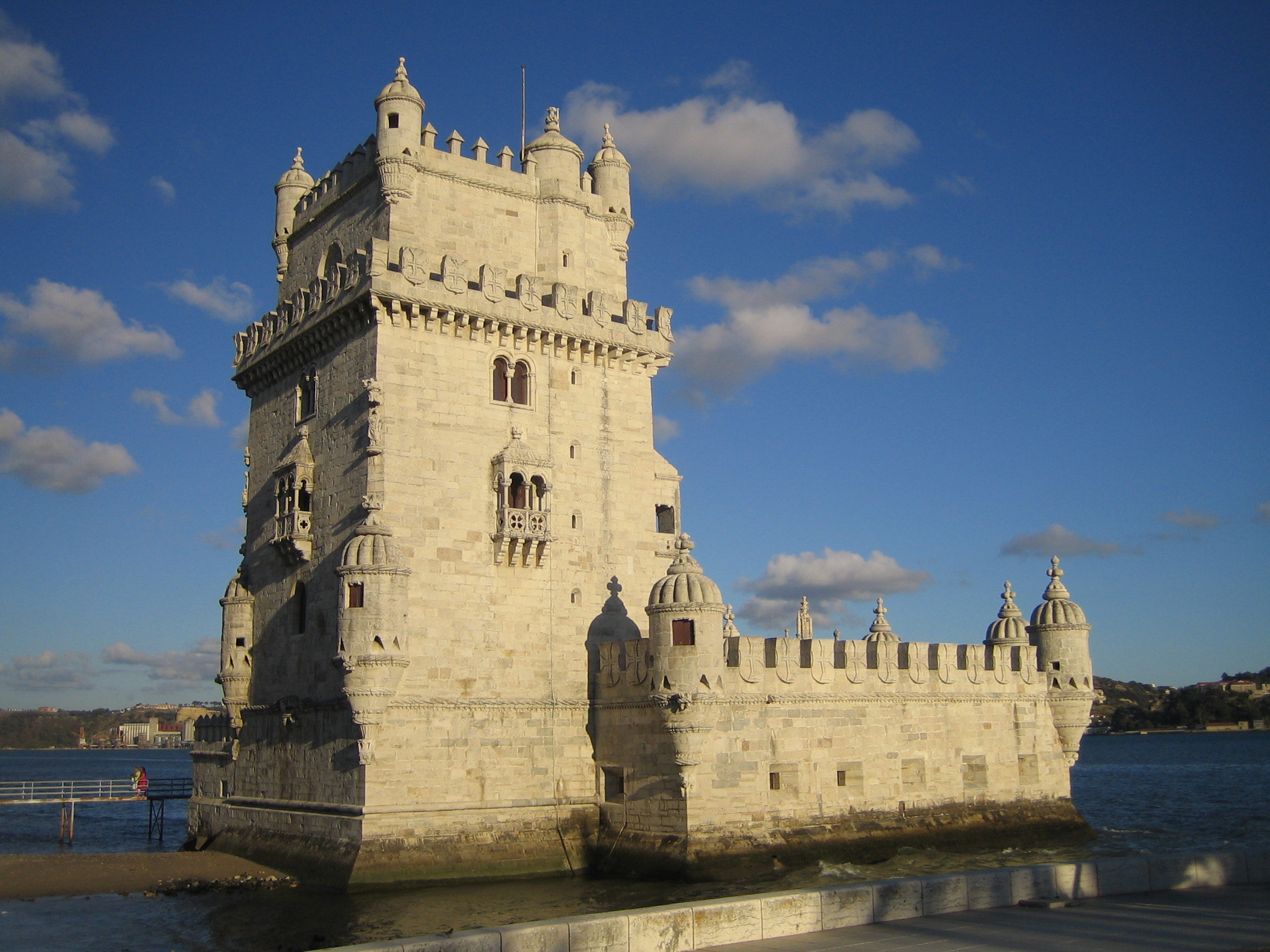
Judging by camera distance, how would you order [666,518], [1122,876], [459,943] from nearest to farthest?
[459,943], [1122,876], [666,518]

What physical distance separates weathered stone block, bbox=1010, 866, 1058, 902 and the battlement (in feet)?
42.1

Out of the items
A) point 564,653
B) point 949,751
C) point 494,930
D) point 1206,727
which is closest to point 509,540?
point 564,653

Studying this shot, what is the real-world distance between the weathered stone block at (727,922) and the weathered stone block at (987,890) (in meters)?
3.45

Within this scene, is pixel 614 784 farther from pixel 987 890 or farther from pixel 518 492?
pixel 987 890

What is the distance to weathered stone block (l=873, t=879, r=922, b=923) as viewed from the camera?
15641mm

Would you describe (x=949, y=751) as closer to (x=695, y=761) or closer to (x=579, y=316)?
(x=695, y=761)

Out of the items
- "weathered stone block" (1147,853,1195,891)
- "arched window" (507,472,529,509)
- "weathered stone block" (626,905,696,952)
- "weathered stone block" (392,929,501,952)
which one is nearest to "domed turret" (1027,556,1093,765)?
"arched window" (507,472,529,509)

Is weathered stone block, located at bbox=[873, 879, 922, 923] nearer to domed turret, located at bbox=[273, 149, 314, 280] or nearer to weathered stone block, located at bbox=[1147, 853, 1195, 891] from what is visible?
weathered stone block, located at bbox=[1147, 853, 1195, 891]

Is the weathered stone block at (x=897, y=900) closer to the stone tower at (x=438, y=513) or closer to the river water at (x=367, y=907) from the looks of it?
the river water at (x=367, y=907)

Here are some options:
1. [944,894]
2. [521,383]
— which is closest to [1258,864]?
[944,894]

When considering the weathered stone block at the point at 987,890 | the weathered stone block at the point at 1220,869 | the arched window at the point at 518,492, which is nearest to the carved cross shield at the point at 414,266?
the arched window at the point at 518,492

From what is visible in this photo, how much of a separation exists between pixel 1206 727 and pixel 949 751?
146 meters

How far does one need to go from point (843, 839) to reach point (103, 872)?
20.2 meters

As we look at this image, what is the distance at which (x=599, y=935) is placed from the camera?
14133 mm
